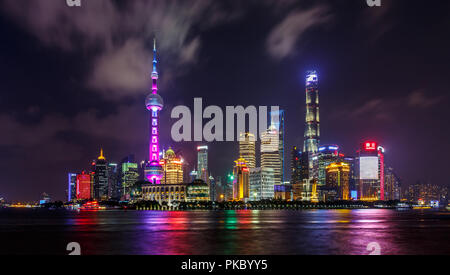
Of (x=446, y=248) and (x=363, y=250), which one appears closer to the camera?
(x=363, y=250)

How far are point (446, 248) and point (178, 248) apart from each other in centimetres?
3295

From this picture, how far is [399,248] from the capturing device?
2048 inches

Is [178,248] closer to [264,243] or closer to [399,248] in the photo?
[264,243]
